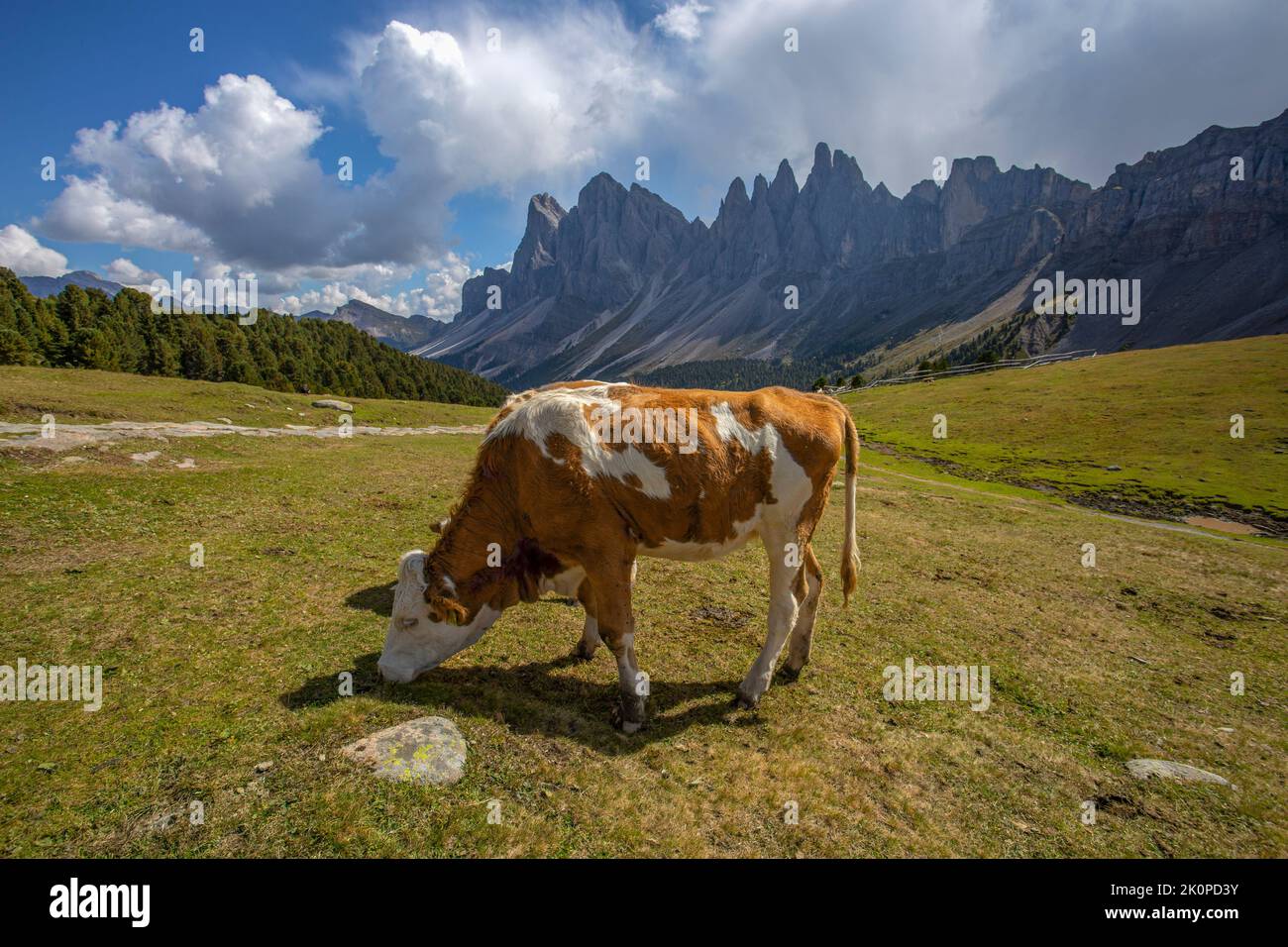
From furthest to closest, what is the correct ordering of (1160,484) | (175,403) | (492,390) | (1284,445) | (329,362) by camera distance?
(492,390)
(329,362)
(1284,445)
(1160,484)
(175,403)

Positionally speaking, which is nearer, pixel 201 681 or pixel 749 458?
pixel 201 681

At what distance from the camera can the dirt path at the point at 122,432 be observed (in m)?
15.3

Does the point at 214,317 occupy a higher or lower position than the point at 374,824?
higher

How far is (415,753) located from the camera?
504 cm

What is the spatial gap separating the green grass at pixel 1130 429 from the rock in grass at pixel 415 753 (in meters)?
39.5

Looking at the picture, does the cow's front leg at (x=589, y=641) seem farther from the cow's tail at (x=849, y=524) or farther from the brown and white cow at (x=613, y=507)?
the cow's tail at (x=849, y=524)

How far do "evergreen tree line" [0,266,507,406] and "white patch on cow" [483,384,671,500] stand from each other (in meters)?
70.9

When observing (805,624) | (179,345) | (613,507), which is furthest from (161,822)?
(179,345)

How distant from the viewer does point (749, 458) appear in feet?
21.9

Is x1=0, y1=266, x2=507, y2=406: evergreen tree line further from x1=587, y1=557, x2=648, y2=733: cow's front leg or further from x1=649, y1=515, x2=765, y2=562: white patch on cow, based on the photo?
x1=649, y1=515, x2=765, y2=562: white patch on cow

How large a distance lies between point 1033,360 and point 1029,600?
13006 centimetres

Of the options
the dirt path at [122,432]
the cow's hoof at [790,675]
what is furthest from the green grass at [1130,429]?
the dirt path at [122,432]
